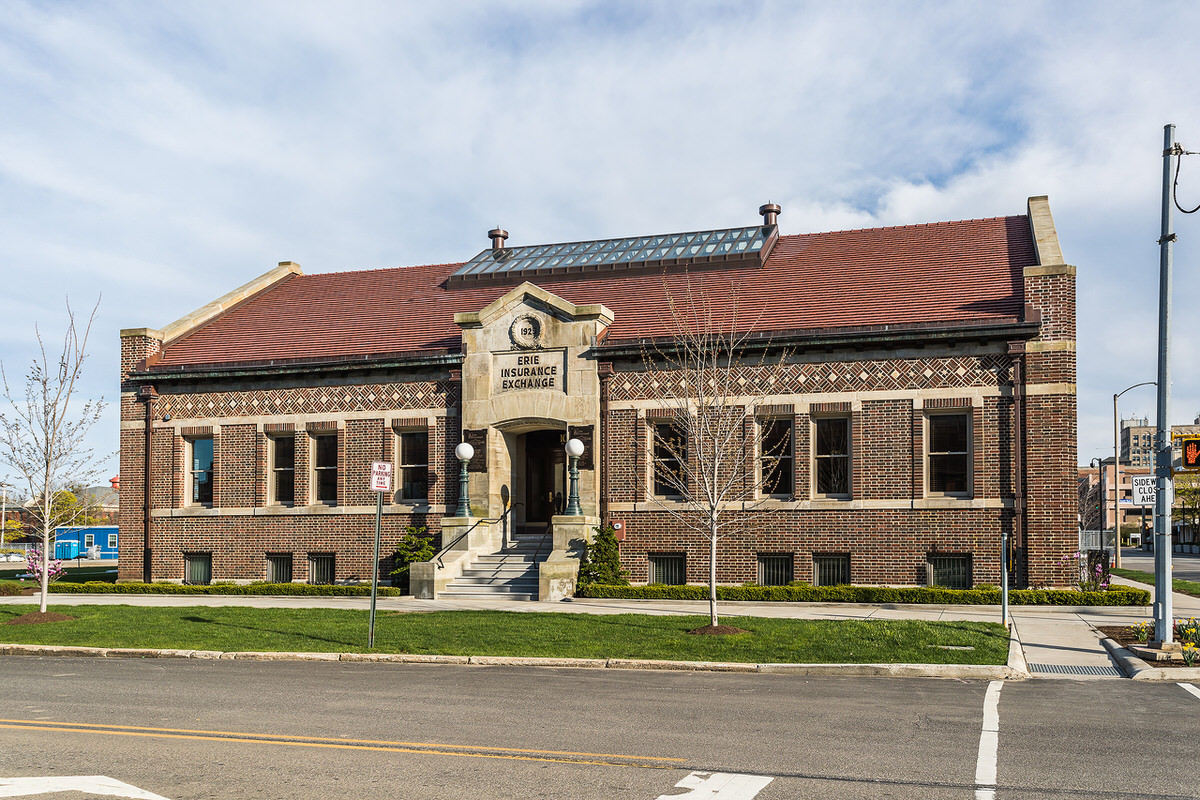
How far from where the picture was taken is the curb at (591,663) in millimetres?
12594

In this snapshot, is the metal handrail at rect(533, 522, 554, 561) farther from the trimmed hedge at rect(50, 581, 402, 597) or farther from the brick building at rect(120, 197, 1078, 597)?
the trimmed hedge at rect(50, 581, 402, 597)

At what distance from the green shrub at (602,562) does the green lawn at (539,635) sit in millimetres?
3812

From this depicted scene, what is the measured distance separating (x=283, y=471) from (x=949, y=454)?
16.5 meters

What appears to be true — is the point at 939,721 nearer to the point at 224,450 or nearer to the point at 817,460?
the point at 817,460

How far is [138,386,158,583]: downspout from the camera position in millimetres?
28125

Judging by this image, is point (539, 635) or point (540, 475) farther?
point (540, 475)

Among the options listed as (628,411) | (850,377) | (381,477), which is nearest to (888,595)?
(850,377)

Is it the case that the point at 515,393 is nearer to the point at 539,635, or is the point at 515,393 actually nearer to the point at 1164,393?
the point at 539,635

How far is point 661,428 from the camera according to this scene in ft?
81.0

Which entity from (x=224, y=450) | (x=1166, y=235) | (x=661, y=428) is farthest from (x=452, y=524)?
(x=1166, y=235)

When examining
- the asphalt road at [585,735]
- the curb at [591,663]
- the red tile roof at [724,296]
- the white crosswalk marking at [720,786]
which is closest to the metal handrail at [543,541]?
the red tile roof at [724,296]

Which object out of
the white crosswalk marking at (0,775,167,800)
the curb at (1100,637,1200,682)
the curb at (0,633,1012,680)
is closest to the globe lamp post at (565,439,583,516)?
the curb at (0,633,1012,680)

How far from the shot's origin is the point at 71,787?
23.1ft

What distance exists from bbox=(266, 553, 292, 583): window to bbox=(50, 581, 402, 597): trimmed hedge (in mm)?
1354
